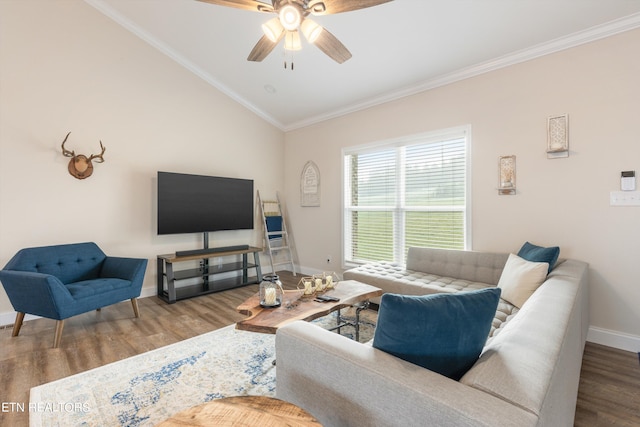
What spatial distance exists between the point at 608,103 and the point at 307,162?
3.90 m

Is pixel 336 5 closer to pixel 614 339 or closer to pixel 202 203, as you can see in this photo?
pixel 202 203

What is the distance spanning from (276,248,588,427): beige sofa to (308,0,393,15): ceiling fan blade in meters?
2.08

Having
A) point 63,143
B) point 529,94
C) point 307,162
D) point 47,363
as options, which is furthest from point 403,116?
point 47,363

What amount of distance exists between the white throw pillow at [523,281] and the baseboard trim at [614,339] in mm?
1143

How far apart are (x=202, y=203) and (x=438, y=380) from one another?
4.04 metres

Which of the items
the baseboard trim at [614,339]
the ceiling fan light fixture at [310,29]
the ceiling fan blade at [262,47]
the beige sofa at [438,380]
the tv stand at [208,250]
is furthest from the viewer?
the tv stand at [208,250]

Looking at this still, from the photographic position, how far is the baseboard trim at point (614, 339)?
2.54m

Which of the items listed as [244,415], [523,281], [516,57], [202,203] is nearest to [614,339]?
[523,281]

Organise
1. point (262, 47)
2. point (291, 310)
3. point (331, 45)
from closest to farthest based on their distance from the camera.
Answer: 1. point (291, 310)
2. point (331, 45)
3. point (262, 47)

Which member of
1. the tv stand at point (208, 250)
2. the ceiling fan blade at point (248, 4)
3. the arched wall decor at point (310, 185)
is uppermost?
the ceiling fan blade at point (248, 4)

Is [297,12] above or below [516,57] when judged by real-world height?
below

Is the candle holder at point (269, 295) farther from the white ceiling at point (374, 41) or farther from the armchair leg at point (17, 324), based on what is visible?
the white ceiling at point (374, 41)

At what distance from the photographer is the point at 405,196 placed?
4.07 metres

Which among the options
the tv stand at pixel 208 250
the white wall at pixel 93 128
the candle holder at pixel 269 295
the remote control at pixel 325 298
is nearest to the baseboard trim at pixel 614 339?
the remote control at pixel 325 298
